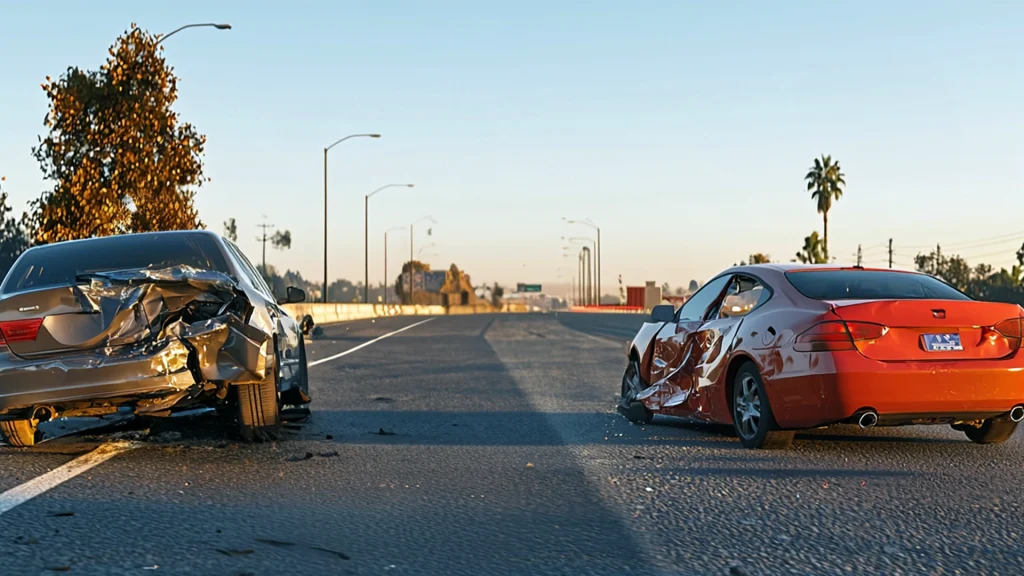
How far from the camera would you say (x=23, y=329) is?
7.38 metres

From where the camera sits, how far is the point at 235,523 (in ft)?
18.3

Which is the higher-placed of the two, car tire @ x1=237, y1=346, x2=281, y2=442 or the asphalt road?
car tire @ x1=237, y1=346, x2=281, y2=442

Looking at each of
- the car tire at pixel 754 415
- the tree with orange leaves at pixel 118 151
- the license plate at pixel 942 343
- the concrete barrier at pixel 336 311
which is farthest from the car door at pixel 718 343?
the concrete barrier at pixel 336 311

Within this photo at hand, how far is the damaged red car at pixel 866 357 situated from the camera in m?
7.40

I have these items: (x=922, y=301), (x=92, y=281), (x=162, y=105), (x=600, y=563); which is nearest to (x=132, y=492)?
(x=92, y=281)

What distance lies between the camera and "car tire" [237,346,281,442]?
27.1ft

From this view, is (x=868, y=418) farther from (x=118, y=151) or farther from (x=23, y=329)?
(x=118, y=151)

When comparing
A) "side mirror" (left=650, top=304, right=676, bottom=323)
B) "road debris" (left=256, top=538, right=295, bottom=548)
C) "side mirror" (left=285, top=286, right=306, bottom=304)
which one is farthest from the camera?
"side mirror" (left=285, top=286, right=306, bottom=304)

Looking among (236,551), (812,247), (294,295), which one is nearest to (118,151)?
(294,295)

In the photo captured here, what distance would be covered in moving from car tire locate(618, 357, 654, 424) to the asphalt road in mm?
194

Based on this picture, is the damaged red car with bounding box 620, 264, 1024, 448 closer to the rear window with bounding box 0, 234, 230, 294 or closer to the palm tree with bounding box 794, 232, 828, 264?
the rear window with bounding box 0, 234, 230, 294

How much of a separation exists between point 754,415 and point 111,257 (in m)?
4.98

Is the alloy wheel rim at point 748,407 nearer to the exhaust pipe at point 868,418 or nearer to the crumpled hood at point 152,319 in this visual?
the exhaust pipe at point 868,418

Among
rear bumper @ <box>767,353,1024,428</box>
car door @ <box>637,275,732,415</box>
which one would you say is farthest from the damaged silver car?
rear bumper @ <box>767,353,1024,428</box>
